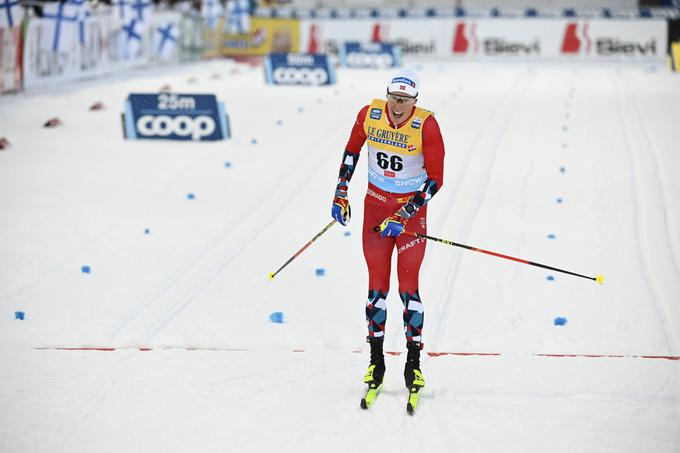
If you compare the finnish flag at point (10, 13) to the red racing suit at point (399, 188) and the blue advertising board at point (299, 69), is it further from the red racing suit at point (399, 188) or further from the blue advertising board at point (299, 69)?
the red racing suit at point (399, 188)

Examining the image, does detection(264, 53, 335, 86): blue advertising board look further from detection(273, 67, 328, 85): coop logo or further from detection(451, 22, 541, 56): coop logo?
detection(451, 22, 541, 56): coop logo

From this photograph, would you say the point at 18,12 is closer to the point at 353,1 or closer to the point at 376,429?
the point at 376,429

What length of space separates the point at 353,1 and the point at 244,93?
2258cm

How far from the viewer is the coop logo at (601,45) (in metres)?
31.4

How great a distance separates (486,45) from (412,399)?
28381 mm

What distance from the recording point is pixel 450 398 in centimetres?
576

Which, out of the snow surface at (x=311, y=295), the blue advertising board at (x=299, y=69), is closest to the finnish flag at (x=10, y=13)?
the snow surface at (x=311, y=295)

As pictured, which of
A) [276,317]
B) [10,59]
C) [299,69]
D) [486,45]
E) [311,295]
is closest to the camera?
[276,317]

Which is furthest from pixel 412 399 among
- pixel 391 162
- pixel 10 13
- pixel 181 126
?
pixel 10 13

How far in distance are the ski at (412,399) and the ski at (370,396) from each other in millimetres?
212

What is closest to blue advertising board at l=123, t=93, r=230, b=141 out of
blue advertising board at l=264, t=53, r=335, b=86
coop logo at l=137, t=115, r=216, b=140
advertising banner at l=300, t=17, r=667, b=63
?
coop logo at l=137, t=115, r=216, b=140

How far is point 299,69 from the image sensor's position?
23031mm

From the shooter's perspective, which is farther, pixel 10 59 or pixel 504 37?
pixel 504 37

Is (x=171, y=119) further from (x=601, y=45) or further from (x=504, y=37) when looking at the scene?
(x=601, y=45)
